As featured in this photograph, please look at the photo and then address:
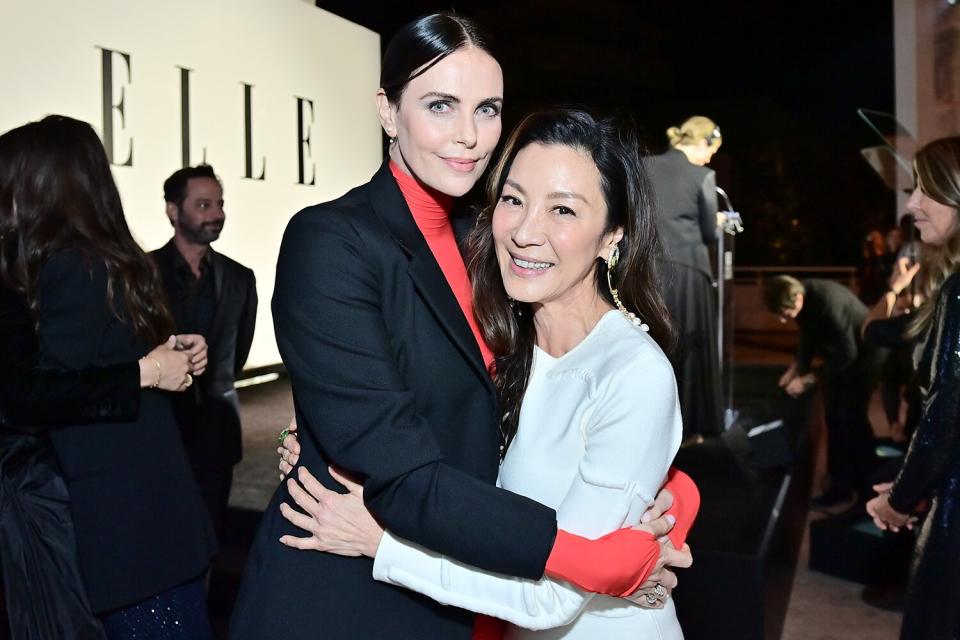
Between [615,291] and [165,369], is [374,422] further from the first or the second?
[165,369]

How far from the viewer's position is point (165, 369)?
2.17 metres

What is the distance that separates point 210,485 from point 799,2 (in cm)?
726

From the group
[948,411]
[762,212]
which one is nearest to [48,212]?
[948,411]

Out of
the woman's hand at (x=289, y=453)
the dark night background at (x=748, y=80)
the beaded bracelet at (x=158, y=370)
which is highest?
the dark night background at (x=748, y=80)

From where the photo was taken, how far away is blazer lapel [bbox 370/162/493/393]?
1384 mm

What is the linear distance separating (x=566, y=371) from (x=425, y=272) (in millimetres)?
325

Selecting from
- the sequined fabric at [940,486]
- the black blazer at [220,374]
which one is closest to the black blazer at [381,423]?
the sequined fabric at [940,486]

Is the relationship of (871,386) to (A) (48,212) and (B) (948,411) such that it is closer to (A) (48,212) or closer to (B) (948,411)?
(B) (948,411)

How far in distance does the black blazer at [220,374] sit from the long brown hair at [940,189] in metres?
2.27

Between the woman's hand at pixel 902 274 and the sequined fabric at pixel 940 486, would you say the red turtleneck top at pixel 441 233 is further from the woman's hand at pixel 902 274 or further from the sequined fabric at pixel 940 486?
the woman's hand at pixel 902 274

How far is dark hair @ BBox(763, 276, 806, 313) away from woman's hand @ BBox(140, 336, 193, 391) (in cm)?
422

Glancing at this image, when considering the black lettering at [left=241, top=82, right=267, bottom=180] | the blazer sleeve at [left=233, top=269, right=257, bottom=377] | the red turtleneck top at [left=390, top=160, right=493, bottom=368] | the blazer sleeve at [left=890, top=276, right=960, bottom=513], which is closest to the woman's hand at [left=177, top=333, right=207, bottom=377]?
the red turtleneck top at [left=390, top=160, right=493, bottom=368]

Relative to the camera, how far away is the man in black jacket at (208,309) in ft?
11.0

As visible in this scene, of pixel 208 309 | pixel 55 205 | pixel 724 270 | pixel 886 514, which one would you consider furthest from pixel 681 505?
pixel 724 270
